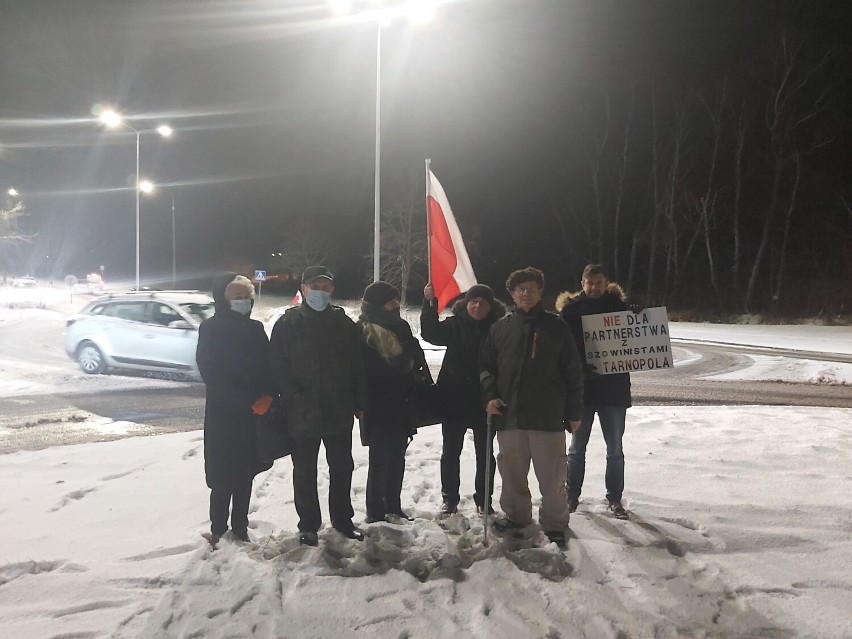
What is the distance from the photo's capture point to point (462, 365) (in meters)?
4.44

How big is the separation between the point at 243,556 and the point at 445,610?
1447 millimetres

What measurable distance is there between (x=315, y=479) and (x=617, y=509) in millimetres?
2414

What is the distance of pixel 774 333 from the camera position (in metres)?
23.9

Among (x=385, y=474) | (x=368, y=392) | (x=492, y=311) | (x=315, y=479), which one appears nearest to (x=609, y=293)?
(x=492, y=311)

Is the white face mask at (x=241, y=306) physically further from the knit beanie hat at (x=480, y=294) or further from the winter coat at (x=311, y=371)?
the knit beanie hat at (x=480, y=294)

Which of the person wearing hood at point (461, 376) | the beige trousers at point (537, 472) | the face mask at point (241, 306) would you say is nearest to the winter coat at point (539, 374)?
the beige trousers at point (537, 472)

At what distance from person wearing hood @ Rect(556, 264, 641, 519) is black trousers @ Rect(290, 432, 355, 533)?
1.79 m

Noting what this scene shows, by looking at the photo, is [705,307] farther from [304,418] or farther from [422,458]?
[304,418]

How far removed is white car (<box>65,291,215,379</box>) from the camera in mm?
11406

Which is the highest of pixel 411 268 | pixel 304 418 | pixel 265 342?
pixel 411 268

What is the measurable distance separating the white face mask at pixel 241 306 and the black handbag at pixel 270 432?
2.23ft

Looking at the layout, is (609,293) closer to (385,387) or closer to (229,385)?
(385,387)

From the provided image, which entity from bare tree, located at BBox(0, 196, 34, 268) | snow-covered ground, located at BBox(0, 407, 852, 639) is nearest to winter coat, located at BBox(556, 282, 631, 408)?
snow-covered ground, located at BBox(0, 407, 852, 639)

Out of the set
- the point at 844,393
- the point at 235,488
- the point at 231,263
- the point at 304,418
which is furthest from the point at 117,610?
the point at 231,263
